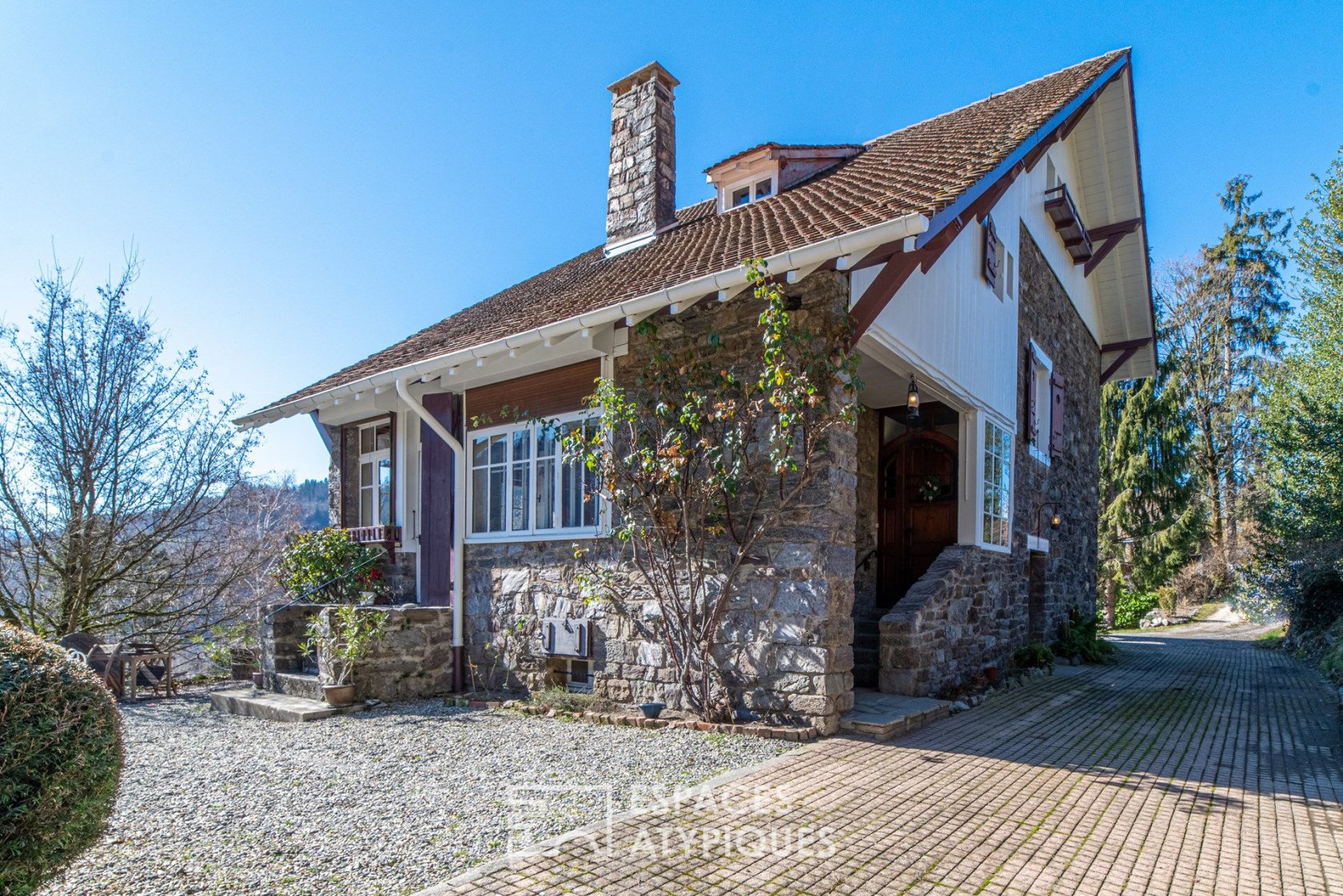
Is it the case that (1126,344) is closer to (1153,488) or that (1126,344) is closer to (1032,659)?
(1153,488)

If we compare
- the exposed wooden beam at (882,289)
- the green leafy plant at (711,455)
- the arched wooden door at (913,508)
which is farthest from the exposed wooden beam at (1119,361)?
the green leafy plant at (711,455)

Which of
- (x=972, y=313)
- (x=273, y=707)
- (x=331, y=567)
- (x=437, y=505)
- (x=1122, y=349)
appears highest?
(x=1122, y=349)

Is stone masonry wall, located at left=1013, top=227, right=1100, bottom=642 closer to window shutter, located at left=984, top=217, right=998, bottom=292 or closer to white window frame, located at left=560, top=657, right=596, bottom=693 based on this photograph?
window shutter, located at left=984, top=217, right=998, bottom=292

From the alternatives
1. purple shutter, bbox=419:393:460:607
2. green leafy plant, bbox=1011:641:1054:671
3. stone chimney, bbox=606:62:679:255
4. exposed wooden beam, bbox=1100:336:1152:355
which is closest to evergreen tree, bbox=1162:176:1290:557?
exposed wooden beam, bbox=1100:336:1152:355

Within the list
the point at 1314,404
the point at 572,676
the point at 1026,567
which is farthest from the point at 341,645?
the point at 1314,404

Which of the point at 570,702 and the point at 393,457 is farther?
the point at 393,457

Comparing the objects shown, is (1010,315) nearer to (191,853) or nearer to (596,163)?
(596,163)

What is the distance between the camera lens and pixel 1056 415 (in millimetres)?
11297

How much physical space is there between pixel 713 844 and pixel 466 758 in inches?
82.4

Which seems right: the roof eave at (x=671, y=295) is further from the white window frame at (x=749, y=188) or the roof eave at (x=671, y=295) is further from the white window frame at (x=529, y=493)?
the white window frame at (x=749, y=188)

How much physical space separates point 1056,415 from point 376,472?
8939 mm

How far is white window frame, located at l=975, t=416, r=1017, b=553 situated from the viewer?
27.5 ft

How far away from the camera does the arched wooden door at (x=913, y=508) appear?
9609 millimetres

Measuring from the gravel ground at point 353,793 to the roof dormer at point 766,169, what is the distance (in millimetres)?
6349
